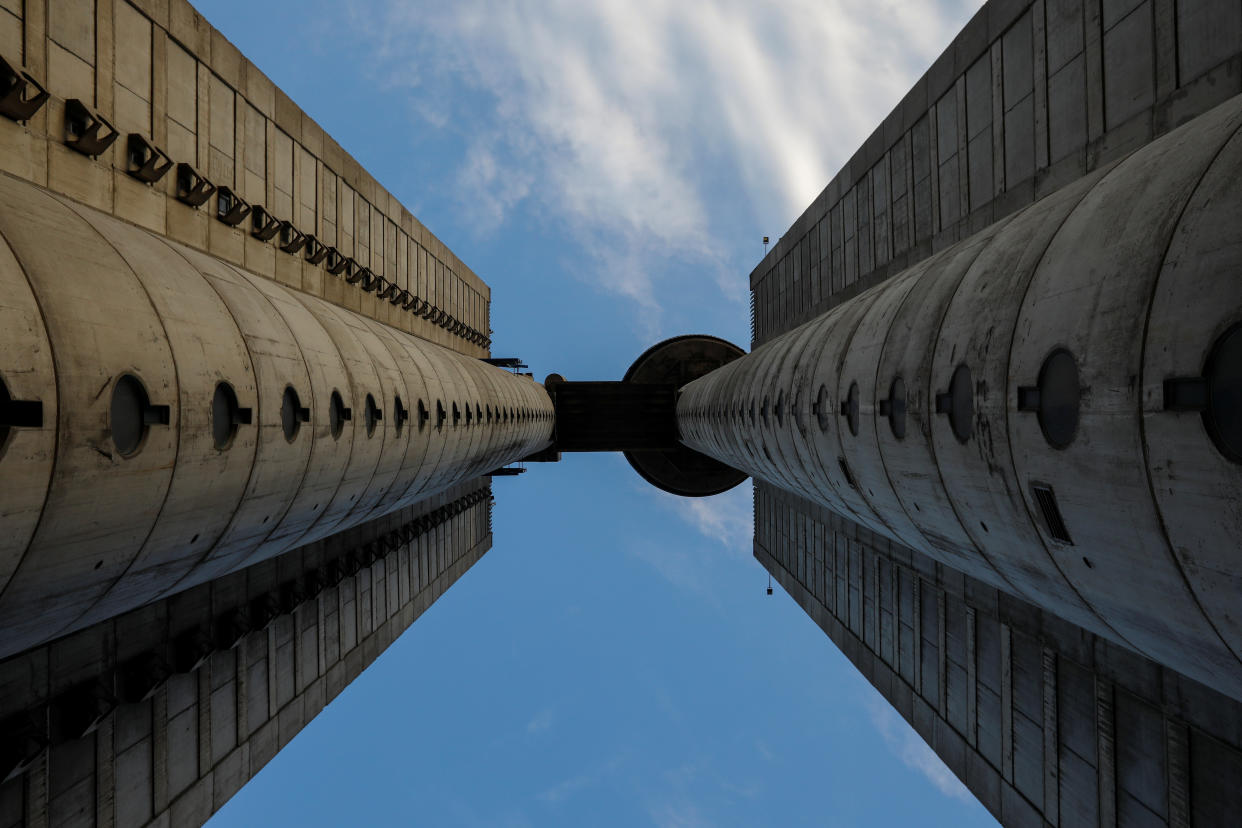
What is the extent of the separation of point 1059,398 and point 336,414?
41.3 feet

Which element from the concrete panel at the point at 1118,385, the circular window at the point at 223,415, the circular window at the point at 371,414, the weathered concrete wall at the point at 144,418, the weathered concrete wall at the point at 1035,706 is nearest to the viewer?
the concrete panel at the point at 1118,385

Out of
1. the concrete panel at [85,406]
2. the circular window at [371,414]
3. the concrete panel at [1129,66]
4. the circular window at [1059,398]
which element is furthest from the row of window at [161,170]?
→ the concrete panel at [1129,66]

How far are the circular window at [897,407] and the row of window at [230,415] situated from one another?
10835 millimetres

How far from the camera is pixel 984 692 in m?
18.5

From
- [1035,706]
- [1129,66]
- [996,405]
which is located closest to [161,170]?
[996,405]

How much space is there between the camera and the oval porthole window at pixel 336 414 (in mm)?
Answer: 13180

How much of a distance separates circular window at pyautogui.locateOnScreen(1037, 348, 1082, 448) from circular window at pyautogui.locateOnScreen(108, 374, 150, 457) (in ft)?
33.4

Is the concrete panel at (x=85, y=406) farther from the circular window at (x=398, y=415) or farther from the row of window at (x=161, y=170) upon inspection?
the circular window at (x=398, y=415)

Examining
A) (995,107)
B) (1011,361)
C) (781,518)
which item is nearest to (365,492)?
(1011,361)

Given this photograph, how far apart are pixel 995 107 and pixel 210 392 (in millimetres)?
19449

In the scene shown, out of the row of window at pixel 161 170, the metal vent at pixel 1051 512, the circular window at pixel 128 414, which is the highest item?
the row of window at pixel 161 170

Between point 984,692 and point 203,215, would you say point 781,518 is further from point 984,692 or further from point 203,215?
point 203,215

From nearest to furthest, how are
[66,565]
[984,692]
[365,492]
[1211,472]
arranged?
[1211,472]
[66,565]
[365,492]
[984,692]

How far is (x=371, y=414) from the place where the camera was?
50.6 feet
